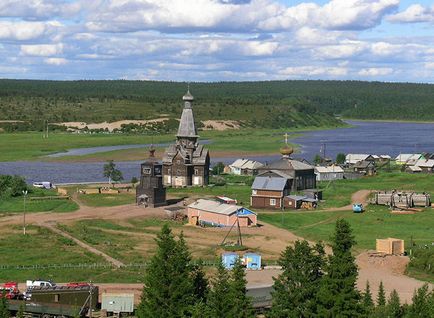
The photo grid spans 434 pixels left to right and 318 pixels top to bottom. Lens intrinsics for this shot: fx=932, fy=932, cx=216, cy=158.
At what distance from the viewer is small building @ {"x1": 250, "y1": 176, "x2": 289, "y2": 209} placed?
81.1 meters

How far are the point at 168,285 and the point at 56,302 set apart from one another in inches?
354

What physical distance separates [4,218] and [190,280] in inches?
1504

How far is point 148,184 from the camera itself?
267 feet

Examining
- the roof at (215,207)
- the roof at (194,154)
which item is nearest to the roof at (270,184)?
the roof at (215,207)

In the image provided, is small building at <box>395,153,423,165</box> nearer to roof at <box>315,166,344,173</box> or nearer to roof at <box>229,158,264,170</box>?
roof at <box>315,166,344,173</box>

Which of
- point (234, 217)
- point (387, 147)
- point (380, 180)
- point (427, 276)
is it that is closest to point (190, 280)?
point (427, 276)

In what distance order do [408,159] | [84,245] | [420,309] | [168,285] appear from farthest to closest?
[408,159] → [84,245] → [168,285] → [420,309]

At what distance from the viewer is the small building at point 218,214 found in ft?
233

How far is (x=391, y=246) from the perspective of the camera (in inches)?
2330

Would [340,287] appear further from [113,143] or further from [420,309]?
[113,143]

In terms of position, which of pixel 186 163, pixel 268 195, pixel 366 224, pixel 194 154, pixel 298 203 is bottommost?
pixel 366 224

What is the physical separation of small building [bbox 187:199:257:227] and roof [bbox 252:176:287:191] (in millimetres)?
7483

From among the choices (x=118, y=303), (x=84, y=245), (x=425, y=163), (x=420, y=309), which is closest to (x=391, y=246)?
(x=84, y=245)

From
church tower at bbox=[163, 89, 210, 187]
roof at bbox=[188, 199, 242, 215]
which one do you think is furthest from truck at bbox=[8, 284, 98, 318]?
church tower at bbox=[163, 89, 210, 187]
